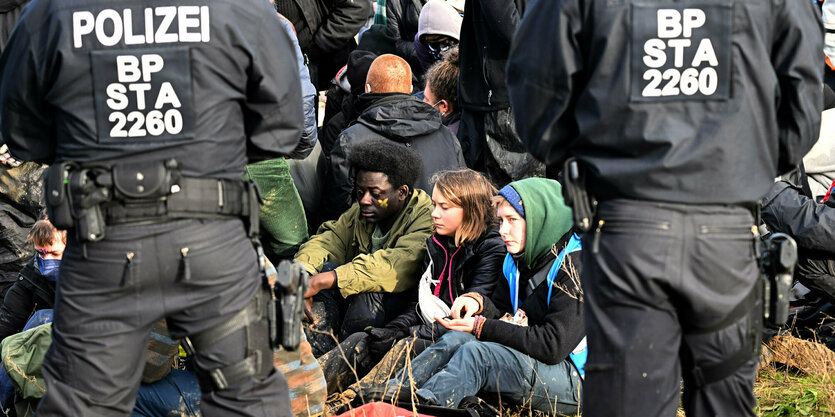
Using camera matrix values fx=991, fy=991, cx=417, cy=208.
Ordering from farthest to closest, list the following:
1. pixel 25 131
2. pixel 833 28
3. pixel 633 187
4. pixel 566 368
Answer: pixel 833 28 → pixel 566 368 → pixel 25 131 → pixel 633 187

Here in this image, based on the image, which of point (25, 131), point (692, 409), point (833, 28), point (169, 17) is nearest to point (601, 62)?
point (692, 409)

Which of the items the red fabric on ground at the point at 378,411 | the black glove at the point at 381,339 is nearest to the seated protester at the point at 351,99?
the black glove at the point at 381,339

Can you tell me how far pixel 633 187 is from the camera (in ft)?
10.5

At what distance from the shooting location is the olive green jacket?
5617 mm

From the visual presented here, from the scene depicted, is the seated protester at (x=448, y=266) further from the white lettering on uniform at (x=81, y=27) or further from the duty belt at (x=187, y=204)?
the white lettering on uniform at (x=81, y=27)

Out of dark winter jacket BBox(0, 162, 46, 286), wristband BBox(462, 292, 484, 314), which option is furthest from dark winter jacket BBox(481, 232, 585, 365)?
dark winter jacket BBox(0, 162, 46, 286)

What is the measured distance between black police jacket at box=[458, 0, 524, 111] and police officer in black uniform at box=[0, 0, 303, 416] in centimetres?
316

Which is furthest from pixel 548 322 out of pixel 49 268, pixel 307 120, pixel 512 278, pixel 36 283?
pixel 36 283

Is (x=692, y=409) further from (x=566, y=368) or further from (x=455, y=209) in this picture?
(x=455, y=209)

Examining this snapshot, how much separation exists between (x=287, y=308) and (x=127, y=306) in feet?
Answer: 1.79

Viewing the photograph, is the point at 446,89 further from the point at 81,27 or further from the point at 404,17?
the point at 81,27

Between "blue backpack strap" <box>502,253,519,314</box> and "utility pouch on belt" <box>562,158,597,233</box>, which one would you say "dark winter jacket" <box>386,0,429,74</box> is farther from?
"utility pouch on belt" <box>562,158,597,233</box>

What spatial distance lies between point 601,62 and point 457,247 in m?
2.31

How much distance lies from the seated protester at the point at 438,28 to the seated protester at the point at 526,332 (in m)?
2.98
